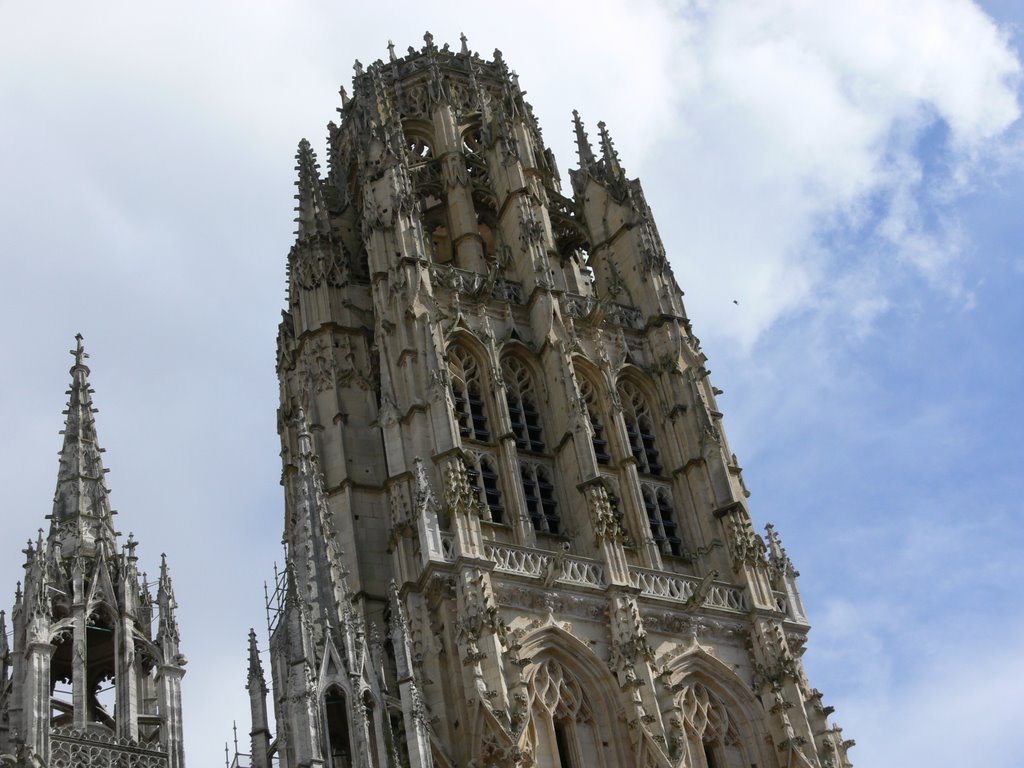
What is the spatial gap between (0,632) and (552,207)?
23893 millimetres

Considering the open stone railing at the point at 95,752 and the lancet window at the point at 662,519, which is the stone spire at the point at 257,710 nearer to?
the open stone railing at the point at 95,752

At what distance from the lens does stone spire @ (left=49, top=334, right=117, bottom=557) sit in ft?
99.6

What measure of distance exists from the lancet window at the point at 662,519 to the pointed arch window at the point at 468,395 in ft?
13.5

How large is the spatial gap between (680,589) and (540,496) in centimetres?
395

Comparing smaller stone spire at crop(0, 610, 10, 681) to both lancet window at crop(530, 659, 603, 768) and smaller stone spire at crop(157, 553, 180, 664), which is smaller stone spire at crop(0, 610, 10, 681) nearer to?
smaller stone spire at crop(157, 553, 180, 664)

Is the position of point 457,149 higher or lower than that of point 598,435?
higher

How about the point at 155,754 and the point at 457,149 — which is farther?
the point at 457,149

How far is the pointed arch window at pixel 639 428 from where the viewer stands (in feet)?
135

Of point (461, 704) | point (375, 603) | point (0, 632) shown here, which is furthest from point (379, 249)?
point (0, 632)

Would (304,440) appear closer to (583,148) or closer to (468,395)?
(468,395)

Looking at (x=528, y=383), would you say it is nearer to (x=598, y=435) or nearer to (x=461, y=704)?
(x=598, y=435)

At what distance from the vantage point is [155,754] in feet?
89.5

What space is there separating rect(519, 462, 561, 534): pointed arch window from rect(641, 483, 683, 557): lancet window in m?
2.23

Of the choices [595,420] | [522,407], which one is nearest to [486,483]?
[522,407]
